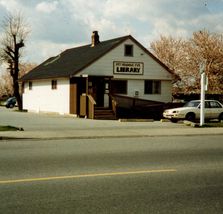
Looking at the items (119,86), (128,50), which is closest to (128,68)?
(128,50)

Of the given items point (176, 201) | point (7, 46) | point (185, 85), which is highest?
point (7, 46)

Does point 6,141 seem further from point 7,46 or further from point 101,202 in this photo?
point 7,46

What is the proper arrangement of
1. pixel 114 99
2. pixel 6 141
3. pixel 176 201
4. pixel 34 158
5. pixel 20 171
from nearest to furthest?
1. pixel 176 201
2. pixel 20 171
3. pixel 34 158
4. pixel 6 141
5. pixel 114 99

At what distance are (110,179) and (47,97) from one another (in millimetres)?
33110

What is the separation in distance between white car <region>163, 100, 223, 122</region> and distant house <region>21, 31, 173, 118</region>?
550 cm

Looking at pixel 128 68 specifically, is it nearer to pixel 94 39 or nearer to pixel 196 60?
pixel 94 39

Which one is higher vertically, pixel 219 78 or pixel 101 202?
pixel 219 78

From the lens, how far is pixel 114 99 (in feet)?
116

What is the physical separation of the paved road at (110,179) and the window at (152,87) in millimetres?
24473

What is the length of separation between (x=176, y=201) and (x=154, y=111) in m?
28.1

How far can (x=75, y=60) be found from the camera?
40594 millimetres

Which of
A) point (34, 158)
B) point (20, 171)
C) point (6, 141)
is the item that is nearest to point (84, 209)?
point (20, 171)

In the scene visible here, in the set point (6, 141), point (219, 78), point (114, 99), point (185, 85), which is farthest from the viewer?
point (185, 85)

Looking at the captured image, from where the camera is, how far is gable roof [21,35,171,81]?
37188 millimetres
